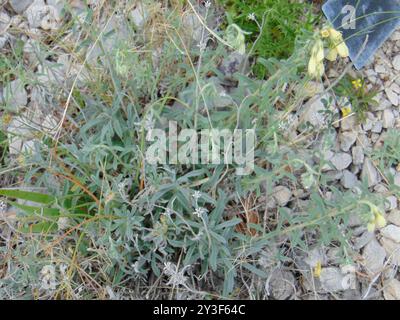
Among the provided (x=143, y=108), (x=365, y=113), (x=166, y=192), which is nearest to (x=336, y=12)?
(x=365, y=113)

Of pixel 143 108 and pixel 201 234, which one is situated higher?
pixel 143 108

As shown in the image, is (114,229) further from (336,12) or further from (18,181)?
(336,12)

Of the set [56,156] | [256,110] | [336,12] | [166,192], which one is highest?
[336,12]

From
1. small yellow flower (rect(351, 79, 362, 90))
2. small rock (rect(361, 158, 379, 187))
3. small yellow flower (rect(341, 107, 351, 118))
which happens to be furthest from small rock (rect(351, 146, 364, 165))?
small yellow flower (rect(351, 79, 362, 90))

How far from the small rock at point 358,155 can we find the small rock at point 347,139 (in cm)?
3

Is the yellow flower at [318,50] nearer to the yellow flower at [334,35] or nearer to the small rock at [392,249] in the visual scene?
the yellow flower at [334,35]

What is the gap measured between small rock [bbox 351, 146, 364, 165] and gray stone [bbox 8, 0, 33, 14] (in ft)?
5.10

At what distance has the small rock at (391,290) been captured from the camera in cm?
206

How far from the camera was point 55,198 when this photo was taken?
1.88m

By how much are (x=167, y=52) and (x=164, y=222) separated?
671 millimetres

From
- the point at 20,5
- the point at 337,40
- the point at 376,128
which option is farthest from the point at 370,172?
the point at 20,5

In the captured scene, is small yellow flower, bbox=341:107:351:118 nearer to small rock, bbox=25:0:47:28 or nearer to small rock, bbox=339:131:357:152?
small rock, bbox=339:131:357:152

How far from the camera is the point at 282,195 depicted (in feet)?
6.95

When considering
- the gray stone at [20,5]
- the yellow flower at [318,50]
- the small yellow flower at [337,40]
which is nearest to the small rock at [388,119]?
the small yellow flower at [337,40]
